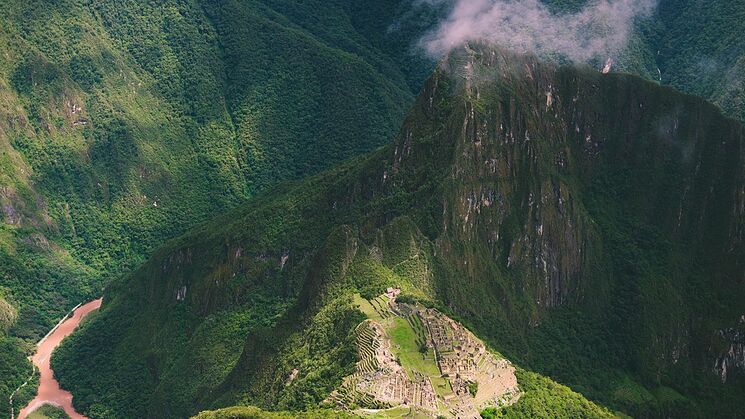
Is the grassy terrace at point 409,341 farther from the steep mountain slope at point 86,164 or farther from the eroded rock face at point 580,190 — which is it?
the steep mountain slope at point 86,164

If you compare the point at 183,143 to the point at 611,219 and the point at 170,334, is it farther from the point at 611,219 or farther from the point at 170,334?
the point at 611,219

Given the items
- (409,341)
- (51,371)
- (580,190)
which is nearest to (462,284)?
(409,341)

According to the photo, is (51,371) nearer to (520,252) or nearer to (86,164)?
(86,164)

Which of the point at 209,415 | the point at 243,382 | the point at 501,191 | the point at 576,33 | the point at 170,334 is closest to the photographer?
the point at 209,415

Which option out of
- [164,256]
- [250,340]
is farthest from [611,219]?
[164,256]

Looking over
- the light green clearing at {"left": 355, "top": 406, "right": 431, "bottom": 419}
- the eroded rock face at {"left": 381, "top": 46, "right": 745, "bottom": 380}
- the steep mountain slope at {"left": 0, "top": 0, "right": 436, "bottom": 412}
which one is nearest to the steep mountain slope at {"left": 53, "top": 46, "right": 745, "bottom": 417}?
the eroded rock face at {"left": 381, "top": 46, "right": 745, "bottom": 380}

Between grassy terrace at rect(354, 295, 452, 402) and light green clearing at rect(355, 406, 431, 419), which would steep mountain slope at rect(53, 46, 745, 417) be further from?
light green clearing at rect(355, 406, 431, 419)
